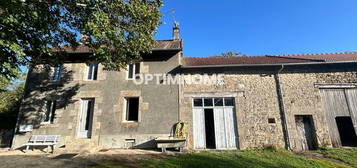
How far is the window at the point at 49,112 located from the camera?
34.2ft

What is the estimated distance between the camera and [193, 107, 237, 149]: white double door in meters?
9.72

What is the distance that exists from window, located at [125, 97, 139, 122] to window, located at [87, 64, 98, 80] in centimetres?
234

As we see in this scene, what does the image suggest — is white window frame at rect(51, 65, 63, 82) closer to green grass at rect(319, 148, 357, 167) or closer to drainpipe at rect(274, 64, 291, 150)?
drainpipe at rect(274, 64, 291, 150)

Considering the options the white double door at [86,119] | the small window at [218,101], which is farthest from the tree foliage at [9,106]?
the small window at [218,101]

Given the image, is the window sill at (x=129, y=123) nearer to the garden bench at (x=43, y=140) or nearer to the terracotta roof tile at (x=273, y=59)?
the garden bench at (x=43, y=140)

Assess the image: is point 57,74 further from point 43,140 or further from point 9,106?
point 9,106

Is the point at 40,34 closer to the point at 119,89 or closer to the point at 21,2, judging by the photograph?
the point at 21,2

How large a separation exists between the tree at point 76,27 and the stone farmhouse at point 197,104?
228 centimetres

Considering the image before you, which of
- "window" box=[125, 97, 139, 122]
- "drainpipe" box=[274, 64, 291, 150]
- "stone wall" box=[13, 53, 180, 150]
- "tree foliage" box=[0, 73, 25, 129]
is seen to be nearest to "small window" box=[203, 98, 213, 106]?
"stone wall" box=[13, 53, 180, 150]

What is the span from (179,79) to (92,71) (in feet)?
15.9

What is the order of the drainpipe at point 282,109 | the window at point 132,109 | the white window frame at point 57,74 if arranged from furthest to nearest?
the white window frame at point 57,74, the window at point 132,109, the drainpipe at point 282,109

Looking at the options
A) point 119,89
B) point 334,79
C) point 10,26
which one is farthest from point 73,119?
point 334,79

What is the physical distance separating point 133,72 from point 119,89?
1166mm

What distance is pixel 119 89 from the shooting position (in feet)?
34.4
